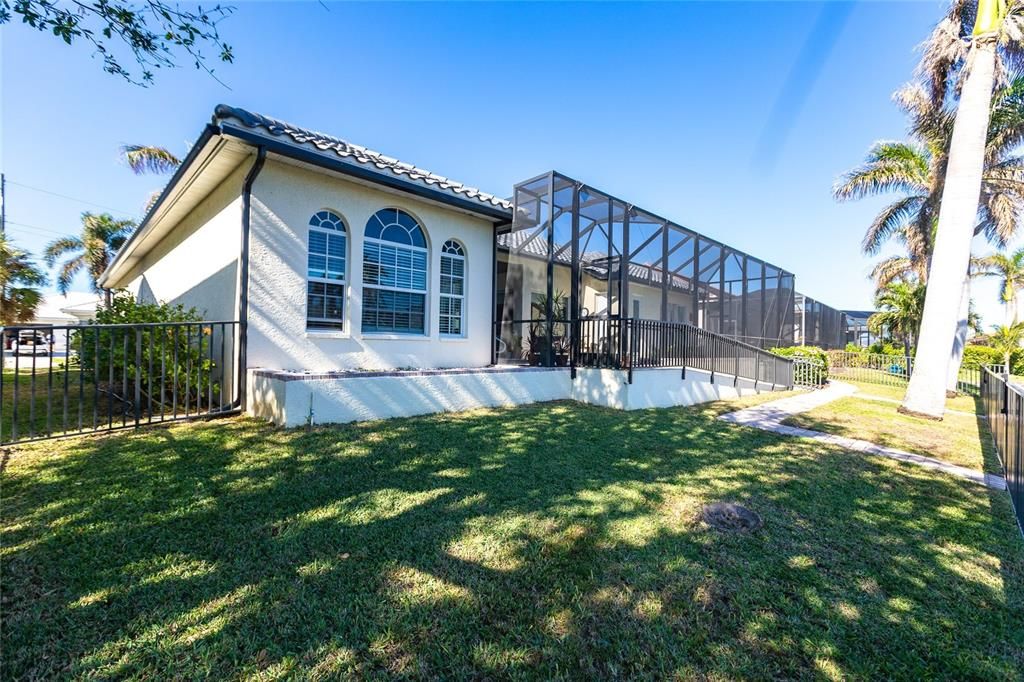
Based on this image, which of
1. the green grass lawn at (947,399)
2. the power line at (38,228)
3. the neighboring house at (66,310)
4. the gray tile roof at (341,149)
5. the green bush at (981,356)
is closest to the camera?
the gray tile roof at (341,149)

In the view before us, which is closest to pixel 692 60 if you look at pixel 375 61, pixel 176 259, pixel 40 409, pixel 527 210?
pixel 527 210

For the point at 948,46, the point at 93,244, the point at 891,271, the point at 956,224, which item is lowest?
the point at 956,224

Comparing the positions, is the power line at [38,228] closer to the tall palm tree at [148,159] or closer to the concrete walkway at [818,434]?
the tall palm tree at [148,159]

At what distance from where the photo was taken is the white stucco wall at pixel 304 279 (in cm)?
560

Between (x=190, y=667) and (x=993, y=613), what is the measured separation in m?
3.78

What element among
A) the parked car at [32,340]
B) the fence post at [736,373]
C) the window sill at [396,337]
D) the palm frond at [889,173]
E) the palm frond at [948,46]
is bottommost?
the fence post at [736,373]

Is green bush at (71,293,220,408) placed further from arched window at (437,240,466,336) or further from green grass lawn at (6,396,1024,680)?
arched window at (437,240,466,336)

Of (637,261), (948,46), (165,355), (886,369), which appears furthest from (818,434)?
(886,369)

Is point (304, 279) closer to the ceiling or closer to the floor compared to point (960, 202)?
closer to the floor

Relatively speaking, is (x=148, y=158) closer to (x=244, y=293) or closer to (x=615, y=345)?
(x=244, y=293)

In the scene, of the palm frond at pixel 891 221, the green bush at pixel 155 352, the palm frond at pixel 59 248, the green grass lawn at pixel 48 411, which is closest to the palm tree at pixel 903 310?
the palm frond at pixel 891 221

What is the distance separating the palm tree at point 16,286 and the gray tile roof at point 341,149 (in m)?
9.43

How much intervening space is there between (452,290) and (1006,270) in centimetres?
3234

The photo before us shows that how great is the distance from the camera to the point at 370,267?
661 cm
